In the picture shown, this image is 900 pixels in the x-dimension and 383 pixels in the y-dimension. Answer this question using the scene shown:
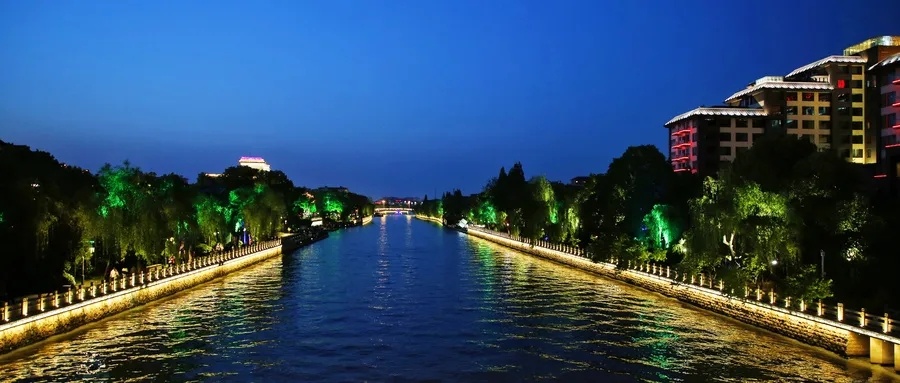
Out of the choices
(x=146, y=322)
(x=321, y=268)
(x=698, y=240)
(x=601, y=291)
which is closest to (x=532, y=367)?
(x=698, y=240)

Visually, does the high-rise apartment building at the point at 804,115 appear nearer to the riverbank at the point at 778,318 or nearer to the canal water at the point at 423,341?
the riverbank at the point at 778,318

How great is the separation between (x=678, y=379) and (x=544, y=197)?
68.5 m

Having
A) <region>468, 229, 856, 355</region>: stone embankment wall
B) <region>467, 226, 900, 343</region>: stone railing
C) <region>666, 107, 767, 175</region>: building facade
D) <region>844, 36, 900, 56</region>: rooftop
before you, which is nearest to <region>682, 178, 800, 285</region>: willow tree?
<region>467, 226, 900, 343</region>: stone railing

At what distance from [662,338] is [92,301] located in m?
26.7

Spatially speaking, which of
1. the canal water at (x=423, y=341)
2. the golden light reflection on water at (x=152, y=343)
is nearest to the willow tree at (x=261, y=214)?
the canal water at (x=423, y=341)

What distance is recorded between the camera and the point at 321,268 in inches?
2655

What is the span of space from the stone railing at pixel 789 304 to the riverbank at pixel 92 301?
101ft

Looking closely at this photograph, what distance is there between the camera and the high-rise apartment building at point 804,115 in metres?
105

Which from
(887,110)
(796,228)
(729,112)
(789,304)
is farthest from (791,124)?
(789,304)

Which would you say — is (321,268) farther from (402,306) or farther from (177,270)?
(402,306)

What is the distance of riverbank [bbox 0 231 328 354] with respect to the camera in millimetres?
29453

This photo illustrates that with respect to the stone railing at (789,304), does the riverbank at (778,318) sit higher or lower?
lower

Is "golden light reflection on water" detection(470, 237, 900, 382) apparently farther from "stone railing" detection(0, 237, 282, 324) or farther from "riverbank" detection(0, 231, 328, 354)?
"stone railing" detection(0, 237, 282, 324)

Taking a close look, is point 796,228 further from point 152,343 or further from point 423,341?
point 152,343
